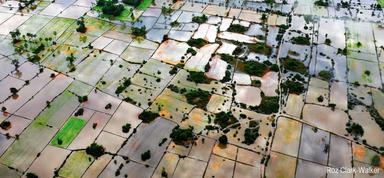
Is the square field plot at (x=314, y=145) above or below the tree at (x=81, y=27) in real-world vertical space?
below

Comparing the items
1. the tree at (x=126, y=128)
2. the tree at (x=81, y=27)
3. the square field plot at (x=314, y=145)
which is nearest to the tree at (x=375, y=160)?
the square field plot at (x=314, y=145)

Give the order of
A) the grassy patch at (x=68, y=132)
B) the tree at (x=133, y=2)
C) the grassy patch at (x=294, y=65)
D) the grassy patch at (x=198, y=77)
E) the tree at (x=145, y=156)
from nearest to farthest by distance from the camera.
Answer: the tree at (x=145, y=156)
the grassy patch at (x=68, y=132)
the grassy patch at (x=198, y=77)
the grassy patch at (x=294, y=65)
the tree at (x=133, y=2)

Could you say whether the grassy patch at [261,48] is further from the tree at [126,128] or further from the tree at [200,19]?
the tree at [126,128]

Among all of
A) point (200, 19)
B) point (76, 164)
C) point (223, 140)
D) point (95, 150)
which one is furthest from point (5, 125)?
point (200, 19)

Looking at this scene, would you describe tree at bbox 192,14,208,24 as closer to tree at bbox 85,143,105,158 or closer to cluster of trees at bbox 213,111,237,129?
cluster of trees at bbox 213,111,237,129

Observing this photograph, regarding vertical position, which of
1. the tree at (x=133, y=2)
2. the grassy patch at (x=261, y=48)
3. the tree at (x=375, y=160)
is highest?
the tree at (x=133, y=2)

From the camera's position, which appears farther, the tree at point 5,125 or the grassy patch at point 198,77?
the grassy patch at point 198,77

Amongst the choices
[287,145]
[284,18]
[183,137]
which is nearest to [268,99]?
[287,145]

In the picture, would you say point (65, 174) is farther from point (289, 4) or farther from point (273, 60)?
point (289, 4)
